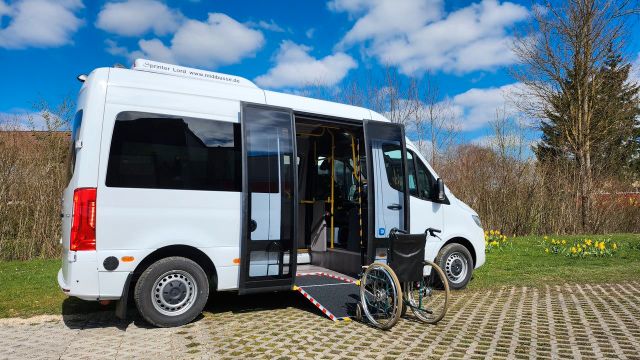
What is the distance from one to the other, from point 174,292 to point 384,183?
3.33 meters

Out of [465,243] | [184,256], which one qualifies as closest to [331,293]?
[184,256]

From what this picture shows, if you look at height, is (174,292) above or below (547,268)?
above

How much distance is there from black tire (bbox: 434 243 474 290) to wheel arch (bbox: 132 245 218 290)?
371cm

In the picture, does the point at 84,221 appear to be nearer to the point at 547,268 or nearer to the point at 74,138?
the point at 74,138

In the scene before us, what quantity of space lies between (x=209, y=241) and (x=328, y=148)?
3213mm

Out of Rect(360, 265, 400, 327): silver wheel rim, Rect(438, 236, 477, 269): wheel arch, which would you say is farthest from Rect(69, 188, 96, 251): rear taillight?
Rect(438, 236, 477, 269): wheel arch

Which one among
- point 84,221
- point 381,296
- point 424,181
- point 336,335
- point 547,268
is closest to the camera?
point 84,221

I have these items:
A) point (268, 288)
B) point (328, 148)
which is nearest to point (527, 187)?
point (328, 148)

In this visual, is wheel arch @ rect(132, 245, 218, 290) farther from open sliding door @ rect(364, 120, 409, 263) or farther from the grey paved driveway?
open sliding door @ rect(364, 120, 409, 263)

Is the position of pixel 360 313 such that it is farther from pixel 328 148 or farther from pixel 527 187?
pixel 527 187

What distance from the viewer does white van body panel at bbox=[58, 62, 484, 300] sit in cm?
510

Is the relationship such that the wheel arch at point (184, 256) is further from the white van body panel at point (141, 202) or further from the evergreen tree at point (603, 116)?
the evergreen tree at point (603, 116)

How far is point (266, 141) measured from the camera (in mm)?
6199

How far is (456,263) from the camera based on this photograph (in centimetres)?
798
